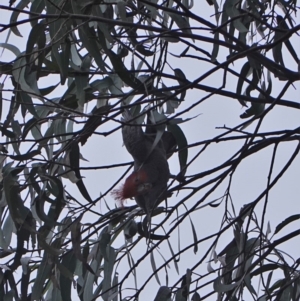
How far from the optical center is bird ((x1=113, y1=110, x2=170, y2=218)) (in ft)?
4.68

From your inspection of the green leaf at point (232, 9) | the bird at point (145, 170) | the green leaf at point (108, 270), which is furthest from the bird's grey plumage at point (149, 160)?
the green leaf at point (232, 9)

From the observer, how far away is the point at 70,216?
1592mm

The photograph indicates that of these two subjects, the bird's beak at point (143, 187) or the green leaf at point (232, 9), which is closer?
the bird's beak at point (143, 187)

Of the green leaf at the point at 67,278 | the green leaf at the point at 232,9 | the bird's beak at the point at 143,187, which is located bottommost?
the green leaf at the point at 67,278

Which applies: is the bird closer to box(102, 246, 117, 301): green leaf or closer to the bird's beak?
the bird's beak

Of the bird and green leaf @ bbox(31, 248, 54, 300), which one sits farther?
green leaf @ bbox(31, 248, 54, 300)

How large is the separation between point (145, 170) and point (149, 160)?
0.07 feet

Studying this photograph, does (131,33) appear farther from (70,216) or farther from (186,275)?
(186,275)

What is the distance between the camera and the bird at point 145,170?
1426mm

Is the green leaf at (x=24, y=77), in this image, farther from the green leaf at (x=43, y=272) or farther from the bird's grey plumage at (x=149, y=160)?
the green leaf at (x=43, y=272)

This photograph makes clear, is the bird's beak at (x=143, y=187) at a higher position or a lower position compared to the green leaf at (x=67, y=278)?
higher

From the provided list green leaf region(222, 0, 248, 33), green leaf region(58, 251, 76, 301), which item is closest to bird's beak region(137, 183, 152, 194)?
green leaf region(58, 251, 76, 301)

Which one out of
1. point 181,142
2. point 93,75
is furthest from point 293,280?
point 93,75

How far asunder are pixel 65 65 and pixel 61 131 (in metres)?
0.29
